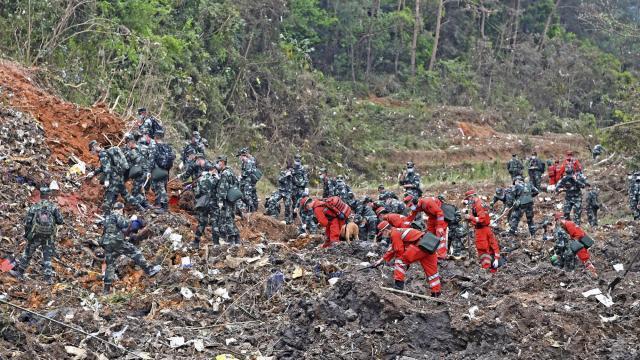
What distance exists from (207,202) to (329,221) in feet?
7.31

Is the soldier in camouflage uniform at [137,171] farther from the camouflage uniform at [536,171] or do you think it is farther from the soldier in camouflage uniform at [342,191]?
the camouflage uniform at [536,171]

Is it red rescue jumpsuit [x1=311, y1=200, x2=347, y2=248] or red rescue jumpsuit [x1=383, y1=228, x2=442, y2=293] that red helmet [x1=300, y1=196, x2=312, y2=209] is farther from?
red rescue jumpsuit [x1=383, y1=228, x2=442, y2=293]

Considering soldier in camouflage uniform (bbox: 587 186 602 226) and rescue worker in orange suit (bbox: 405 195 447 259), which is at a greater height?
rescue worker in orange suit (bbox: 405 195 447 259)

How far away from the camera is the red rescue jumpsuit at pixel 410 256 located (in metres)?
12.9

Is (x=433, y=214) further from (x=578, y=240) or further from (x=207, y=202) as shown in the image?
(x=207, y=202)

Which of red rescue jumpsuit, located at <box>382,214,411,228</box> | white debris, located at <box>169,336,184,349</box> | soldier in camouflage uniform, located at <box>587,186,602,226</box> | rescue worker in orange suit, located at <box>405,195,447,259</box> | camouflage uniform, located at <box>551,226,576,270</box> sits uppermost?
red rescue jumpsuit, located at <box>382,214,411,228</box>

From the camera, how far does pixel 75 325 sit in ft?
40.5

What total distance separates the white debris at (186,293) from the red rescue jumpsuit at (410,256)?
3.16m

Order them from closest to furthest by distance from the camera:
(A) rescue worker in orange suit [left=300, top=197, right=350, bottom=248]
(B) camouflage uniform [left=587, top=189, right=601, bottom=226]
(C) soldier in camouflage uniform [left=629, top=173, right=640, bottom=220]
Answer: (A) rescue worker in orange suit [left=300, top=197, right=350, bottom=248] → (C) soldier in camouflage uniform [left=629, top=173, right=640, bottom=220] → (B) camouflage uniform [left=587, top=189, right=601, bottom=226]

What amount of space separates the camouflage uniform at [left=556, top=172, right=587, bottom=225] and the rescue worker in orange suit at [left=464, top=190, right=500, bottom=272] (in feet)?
17.4

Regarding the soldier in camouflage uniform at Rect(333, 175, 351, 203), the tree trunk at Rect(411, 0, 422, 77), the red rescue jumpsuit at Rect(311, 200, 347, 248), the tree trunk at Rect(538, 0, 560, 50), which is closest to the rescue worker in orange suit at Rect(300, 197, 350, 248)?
the red rescue jumpsuit at Rect(311, 200, 347, 248)

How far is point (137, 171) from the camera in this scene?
17.7 m

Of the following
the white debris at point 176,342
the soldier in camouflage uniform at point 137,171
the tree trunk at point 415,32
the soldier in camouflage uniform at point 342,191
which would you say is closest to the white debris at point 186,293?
the white debris at point 176,342

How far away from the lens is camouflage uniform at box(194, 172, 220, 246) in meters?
16.7
